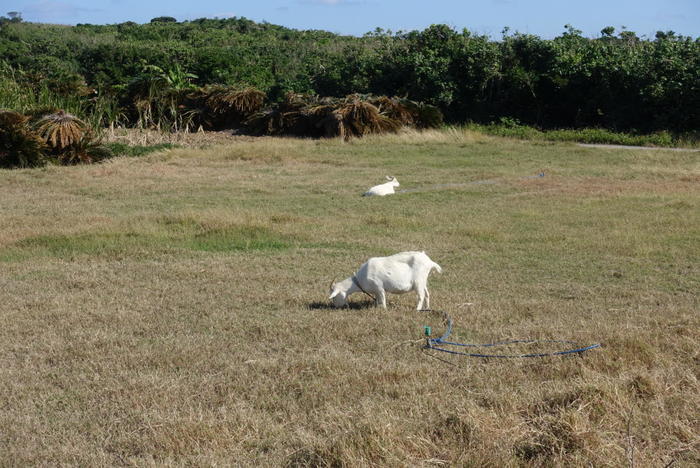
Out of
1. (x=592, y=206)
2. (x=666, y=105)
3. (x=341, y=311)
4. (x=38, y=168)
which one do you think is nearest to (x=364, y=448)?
(x=341, y=311)

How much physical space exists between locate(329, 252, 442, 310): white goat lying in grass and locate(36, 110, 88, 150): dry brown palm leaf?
1488 centimetres

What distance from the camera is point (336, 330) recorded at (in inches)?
258

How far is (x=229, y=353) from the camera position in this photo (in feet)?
19.8

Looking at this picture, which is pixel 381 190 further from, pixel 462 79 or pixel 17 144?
pixel 462 79

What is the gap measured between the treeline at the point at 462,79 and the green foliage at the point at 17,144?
2.06 m

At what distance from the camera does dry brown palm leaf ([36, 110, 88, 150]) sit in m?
19.8

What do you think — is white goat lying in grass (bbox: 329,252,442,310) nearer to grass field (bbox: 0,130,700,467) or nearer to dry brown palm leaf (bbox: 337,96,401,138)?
grass field (bbox: 0,130,700,467)

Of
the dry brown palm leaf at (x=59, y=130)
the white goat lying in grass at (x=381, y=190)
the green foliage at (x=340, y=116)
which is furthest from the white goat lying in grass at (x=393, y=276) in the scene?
the green foliage at (x=340, y=116)

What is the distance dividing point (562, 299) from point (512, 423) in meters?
3.53

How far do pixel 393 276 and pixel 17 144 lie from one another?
1539cm

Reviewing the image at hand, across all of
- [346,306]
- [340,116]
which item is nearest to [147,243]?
[346,306]

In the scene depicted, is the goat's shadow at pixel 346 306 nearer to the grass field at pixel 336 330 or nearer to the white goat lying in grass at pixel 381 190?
the grass field at pixel 336 330

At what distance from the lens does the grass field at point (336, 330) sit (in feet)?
14.4

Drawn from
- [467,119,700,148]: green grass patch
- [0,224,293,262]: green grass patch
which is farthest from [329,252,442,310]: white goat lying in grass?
[467,119,700,148]: green grass patch
